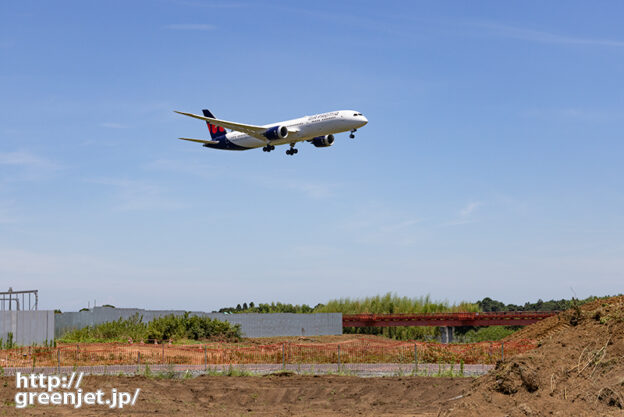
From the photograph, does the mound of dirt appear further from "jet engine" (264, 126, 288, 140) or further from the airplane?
"jet engine" (264, 126, 288, 140)

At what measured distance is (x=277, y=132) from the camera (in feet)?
171

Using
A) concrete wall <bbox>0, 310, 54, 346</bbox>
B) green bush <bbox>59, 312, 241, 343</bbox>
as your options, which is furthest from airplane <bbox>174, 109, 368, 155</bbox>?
concrete wall <bbox>0, 310, 54, 346</bbox>

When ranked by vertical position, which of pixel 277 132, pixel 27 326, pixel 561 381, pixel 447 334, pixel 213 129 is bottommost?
pixel 447 334

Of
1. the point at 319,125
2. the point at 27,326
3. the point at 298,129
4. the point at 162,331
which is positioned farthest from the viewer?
the point at 298,129

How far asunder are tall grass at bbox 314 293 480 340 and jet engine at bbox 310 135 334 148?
24029 mm

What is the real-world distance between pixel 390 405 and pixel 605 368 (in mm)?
6916

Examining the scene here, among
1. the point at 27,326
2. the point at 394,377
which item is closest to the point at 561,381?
the point at 394,377

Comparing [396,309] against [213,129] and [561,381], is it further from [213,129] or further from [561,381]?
[561,381]

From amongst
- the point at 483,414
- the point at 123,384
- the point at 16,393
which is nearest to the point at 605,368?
the point at 483,414

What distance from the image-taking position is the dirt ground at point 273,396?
61.0 ft

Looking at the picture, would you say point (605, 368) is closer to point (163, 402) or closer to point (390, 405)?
point (390, 405)

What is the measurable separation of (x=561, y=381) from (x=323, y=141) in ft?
133

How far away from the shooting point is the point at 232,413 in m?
18.3

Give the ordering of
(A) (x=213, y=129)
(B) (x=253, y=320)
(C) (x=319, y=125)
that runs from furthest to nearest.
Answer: (A) (x=213, y=129) < (B) (x=253, y=320) < (C) (x=319, y=125)
